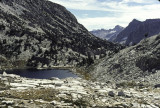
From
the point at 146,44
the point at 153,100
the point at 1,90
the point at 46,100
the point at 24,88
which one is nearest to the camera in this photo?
the point at 46,100

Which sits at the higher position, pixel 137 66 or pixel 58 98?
pixel 58 98

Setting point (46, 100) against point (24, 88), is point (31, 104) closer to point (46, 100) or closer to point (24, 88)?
point (46, 100)

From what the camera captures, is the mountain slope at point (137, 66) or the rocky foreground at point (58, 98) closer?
the rocky foreground at point (58, 98)

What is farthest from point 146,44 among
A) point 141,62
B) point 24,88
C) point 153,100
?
point 24,88

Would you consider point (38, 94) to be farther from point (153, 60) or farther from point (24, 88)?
point (153, 60)

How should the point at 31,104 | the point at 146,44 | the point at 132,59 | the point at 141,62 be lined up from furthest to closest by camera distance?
the point at 146,44
the point at 132,59
the point at 141,62
the point at 31,104

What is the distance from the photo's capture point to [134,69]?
91250mm

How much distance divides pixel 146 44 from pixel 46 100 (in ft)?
331

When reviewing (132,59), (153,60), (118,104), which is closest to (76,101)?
(118,104)

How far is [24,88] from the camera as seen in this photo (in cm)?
2875

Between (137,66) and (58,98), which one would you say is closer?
(58,98)

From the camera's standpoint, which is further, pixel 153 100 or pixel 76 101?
pixel 153 100

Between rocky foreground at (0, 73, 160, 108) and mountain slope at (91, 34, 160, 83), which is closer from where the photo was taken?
rocky foreground at (0, 73, 160, 108)

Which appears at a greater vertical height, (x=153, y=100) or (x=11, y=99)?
(x=11, y=99)
